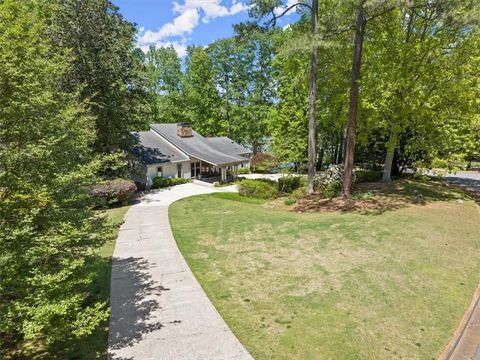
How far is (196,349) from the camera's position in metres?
6.40

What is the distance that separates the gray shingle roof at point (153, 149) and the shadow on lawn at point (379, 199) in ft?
45.4

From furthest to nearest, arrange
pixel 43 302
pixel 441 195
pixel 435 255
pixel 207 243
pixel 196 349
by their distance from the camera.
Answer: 1. pixel 441 195
2. pixel 207 243
3. pixel 435 255
4. pixel 196 349
5. pixel 43 302

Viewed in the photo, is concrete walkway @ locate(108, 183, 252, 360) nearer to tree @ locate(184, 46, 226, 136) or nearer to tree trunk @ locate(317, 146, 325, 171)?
tree trunk @ locate(317, 146, 325, 171)

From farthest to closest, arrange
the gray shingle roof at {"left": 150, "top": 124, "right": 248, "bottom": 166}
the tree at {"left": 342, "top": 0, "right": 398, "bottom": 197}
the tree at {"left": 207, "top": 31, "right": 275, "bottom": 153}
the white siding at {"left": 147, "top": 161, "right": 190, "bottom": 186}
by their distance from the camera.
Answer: the tree at {"left": 207, "top": 31, "right": 275, "bottom": 153}
the gray shingle roof at {"left": 150, "top": 124, "right": 248, "bottom": 166}
the white siding at {"left": 147, "top": 161, "right": 190, "bottom": 186}
the tree at {"left": 342, "top": 0, "right": 398, "bottom": 197}

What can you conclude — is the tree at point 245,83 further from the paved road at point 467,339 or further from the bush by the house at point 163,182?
the paved road at point 467,339

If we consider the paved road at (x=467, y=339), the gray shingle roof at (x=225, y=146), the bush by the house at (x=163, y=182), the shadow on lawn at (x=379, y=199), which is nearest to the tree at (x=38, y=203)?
the paved road at (x=467, y=339)

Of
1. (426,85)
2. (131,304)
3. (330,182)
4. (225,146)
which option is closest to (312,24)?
(426,85)

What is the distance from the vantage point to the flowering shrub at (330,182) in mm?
20561

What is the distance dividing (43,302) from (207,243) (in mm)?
8018

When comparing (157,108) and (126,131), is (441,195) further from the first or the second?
(157,108)

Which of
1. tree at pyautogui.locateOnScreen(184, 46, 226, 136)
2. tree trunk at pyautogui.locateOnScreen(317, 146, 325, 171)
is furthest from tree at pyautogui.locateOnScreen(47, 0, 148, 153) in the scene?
tree trunk at pyautogui.locateOnScreen(317, 146, 325, 171)

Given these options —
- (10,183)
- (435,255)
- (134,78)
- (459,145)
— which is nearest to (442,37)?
(459,145)

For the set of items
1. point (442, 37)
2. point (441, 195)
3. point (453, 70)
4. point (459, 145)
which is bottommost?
point (441, 195)

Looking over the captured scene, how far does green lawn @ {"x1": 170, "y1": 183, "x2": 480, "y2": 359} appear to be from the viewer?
22.2ft
